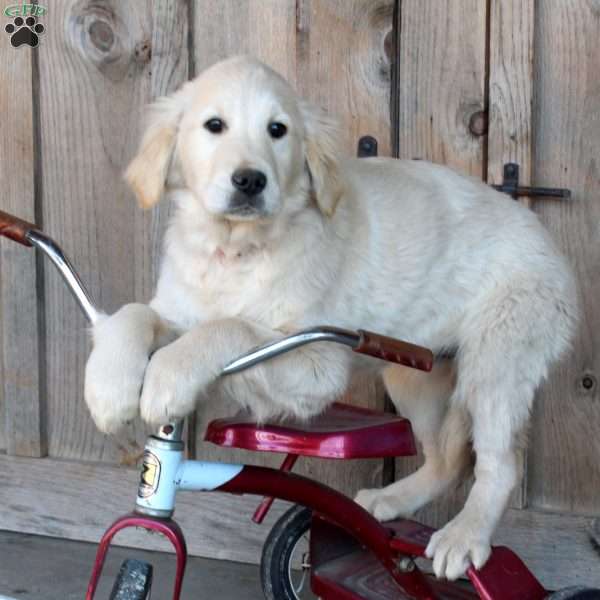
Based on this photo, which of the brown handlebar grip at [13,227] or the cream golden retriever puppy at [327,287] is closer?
the brown handlebar grip at [13,227]

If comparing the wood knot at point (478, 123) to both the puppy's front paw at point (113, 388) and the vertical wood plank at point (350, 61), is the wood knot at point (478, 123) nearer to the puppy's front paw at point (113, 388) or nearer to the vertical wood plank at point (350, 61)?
the vertical wood plank at point (350, 61)

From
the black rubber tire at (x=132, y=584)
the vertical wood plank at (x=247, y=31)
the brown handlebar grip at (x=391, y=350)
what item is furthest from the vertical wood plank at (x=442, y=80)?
the black rubber tire at (x=132, y=584)

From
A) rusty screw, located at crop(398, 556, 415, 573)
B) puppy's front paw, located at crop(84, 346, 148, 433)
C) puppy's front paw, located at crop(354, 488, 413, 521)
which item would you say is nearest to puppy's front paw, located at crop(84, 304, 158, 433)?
puppy's front paw, located at crop(84, 346, 148, 433)

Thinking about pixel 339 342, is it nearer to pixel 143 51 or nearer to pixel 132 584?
pixel 132 584

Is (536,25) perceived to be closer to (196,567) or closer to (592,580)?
(592,580)

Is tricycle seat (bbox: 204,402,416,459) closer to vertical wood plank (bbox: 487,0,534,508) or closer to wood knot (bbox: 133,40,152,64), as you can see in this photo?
vertical wood plank (bbox: 487,0,534,508)

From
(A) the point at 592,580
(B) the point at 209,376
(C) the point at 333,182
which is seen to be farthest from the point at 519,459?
(B) the point at 209,376

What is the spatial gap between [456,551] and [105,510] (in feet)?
4.80

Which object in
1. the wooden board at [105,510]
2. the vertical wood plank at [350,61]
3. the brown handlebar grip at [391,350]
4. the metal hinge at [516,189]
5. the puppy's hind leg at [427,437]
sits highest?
the vertical wood plank at [350,61]

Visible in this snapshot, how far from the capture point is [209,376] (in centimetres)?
208

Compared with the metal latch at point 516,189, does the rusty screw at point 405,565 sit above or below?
below

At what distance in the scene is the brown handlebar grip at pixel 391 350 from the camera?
1936 mm

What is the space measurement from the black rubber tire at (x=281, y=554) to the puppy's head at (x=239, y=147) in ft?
2.70

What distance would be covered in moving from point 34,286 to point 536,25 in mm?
1777
